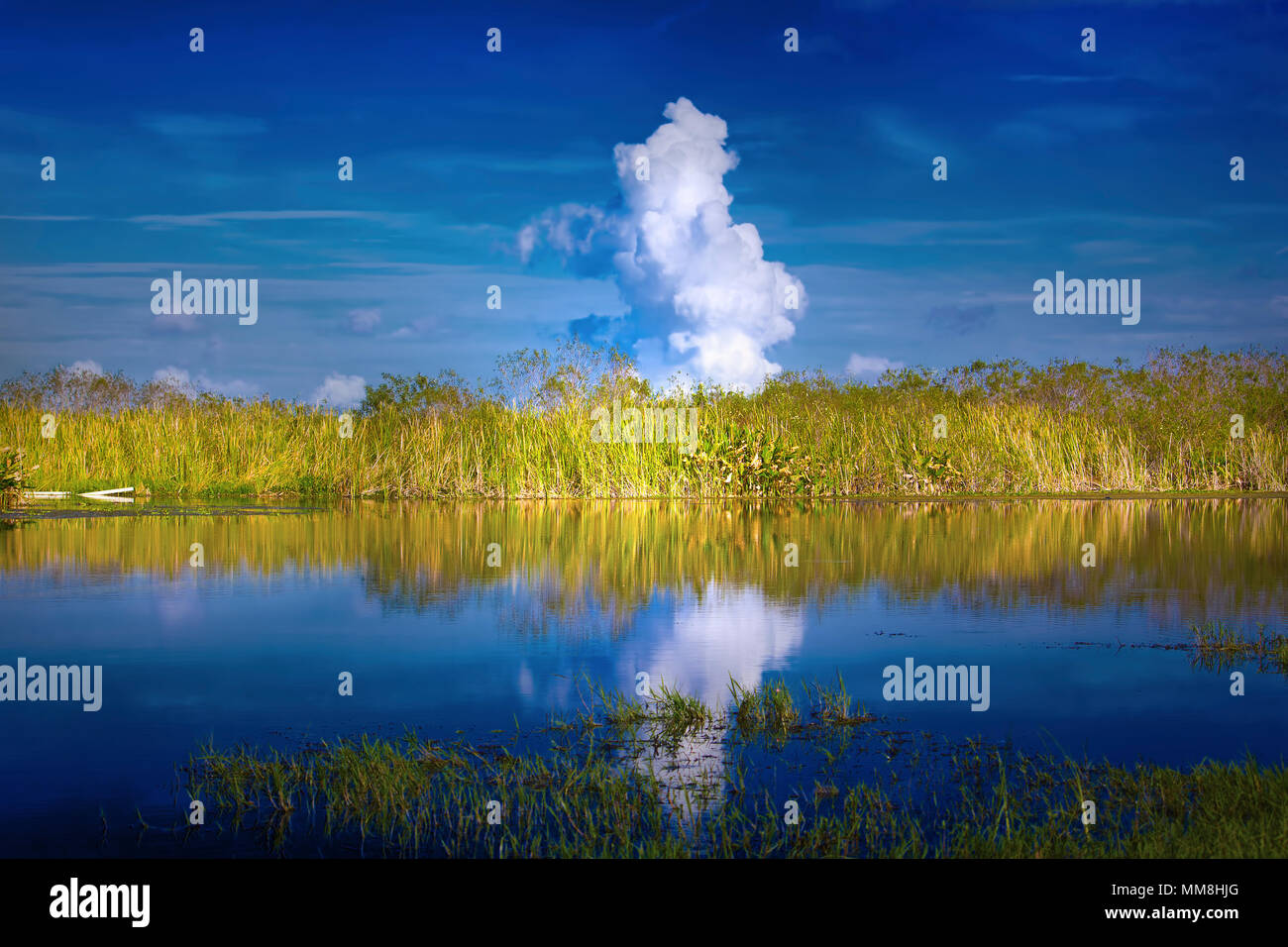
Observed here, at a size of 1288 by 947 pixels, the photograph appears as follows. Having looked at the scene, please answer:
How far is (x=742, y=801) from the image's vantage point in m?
5.26

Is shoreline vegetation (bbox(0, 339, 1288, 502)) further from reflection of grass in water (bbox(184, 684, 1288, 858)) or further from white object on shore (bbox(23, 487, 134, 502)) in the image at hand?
reflection of grass in water (bbox(184, 684, 1288, 858))

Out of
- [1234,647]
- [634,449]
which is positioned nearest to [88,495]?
[634,449]

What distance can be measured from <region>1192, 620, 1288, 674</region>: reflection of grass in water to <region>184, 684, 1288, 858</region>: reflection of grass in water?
2870 mm

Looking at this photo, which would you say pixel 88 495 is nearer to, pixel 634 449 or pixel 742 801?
pixel 634 449

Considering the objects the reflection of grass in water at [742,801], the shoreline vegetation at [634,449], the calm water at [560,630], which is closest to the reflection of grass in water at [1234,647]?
the calm water at [560,630]

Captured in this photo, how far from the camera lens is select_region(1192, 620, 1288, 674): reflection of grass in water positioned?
8188 millimetres

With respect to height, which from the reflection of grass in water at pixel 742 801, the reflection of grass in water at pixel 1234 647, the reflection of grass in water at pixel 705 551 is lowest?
the reflection of grass in water at pixel 742 801

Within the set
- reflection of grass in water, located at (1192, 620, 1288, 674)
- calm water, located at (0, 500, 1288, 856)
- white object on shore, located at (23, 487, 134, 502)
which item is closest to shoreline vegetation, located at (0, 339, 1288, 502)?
white object on shore, located at (23, 487, 134, 502)

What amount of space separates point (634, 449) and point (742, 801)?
21134 millimetres

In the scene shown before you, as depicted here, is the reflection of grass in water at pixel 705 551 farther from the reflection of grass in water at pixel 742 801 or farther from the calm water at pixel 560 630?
the reflection of grass in water at pixel 742 801

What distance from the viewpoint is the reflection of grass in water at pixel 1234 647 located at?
8188mm

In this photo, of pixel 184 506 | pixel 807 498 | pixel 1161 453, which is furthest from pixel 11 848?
pixel 1161 453

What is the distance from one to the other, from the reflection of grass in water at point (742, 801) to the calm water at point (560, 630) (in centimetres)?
47

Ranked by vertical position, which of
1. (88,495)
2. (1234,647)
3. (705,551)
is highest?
(88,495)
